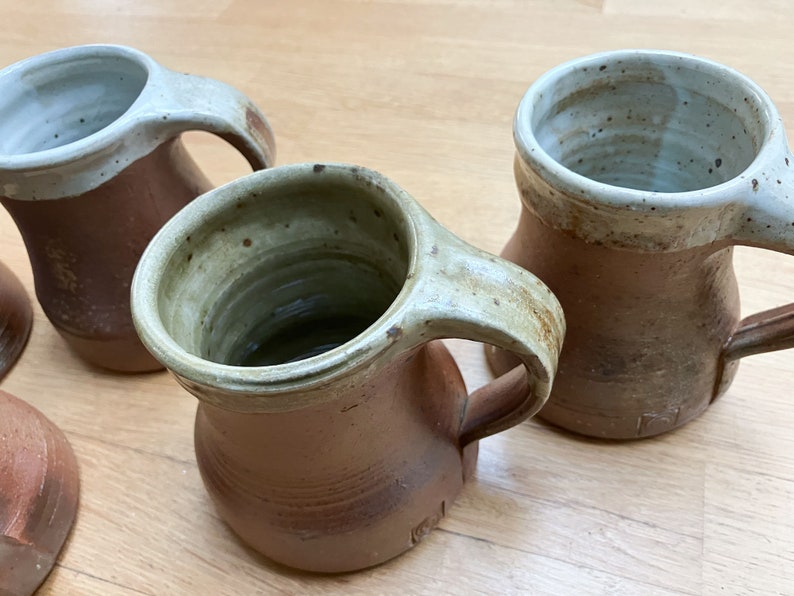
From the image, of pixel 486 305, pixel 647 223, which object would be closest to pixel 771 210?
pixel 647 223

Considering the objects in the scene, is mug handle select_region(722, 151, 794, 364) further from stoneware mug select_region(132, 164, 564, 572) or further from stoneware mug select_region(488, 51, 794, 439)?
stoneware mug select_region(132, 164, 564, 572)

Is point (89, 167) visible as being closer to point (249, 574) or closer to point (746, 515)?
point (249, 574)

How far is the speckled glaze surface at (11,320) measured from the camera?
0.60 metres

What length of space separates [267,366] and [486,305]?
0.12m

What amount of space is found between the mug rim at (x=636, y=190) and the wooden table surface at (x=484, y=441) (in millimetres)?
201

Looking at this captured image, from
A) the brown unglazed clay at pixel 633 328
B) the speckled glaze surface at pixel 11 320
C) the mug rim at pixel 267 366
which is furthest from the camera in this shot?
the speckled glaze surface at pixel 11 320

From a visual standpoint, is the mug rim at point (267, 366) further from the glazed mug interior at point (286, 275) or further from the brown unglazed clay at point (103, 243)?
the brown unglazed clay at point (103, 243)

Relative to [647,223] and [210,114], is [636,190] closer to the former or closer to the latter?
[647,223]

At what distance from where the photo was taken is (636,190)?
1.38ft

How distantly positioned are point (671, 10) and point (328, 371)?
784mm

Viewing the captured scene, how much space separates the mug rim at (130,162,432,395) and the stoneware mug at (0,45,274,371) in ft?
0.34

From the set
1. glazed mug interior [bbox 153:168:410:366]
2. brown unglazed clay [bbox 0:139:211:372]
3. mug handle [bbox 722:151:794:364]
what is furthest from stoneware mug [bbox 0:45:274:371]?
mug handle [bbox 722:151:794:364]

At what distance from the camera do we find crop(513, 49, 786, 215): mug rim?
1.24ft

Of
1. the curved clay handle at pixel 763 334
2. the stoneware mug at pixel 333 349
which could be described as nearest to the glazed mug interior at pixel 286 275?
the stoneware mug at pixel 333 349
